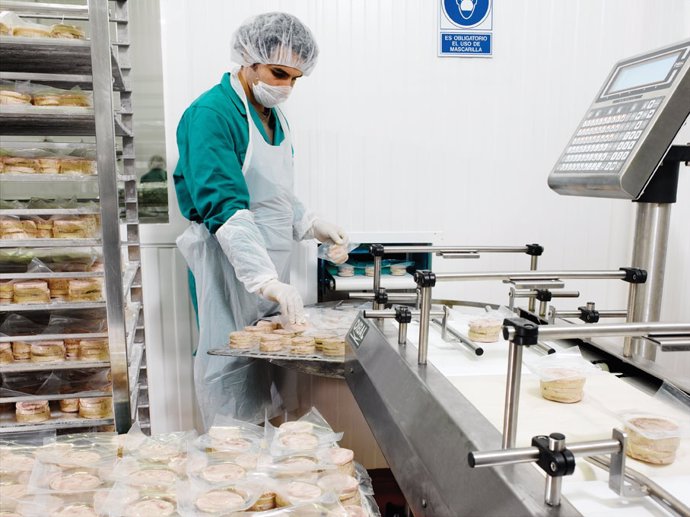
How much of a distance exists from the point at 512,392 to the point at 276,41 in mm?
1844

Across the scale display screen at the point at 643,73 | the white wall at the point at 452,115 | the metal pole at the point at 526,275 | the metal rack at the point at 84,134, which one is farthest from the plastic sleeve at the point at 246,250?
the scale display screen at the point at 643,73

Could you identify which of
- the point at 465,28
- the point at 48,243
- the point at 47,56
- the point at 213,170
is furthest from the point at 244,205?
the point at 465,28

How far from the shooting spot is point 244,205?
223cm

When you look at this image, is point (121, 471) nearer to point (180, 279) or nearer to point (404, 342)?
point (404, 342)

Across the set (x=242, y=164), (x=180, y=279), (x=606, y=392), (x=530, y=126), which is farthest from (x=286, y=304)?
(x=530, y=126)

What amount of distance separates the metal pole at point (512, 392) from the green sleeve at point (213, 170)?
1.52m

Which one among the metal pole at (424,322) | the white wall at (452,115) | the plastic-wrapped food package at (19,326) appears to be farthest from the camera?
the white wall at (452,115)

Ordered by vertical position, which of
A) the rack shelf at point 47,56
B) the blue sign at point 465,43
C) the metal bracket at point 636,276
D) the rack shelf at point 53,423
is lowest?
the rack shelf at point 53,423

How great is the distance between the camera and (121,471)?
126cm

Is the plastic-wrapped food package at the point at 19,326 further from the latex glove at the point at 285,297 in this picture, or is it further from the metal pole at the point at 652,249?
the metal pole at the point at 652,249

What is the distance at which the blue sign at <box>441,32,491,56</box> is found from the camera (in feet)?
9.00

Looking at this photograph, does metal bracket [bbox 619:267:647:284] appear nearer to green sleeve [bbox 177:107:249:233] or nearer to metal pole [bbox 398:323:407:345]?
metal pole [bbox 398:323:407:345]

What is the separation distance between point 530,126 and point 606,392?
193cm

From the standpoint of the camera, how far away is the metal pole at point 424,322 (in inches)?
50.7
